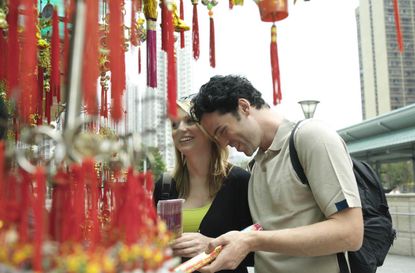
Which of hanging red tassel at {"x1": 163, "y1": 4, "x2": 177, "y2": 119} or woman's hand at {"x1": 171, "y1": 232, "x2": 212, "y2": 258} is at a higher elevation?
hanging red tassel at {"x1": 163, "y1": 4, "x2": 177, "y2": 119}

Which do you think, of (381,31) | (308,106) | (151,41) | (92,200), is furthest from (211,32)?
(308,106)

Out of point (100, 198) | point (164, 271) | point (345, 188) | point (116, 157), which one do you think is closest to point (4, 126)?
point (100, 198)

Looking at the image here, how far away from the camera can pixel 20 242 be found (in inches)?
29.0

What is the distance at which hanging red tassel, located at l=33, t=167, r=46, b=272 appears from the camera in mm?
714

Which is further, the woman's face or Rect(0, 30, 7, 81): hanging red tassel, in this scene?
the woman's face

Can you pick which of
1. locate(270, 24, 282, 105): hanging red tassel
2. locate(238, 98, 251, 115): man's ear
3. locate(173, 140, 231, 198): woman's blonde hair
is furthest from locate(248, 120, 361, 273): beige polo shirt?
locate(270, 24, 282, 105): hanging red tassel

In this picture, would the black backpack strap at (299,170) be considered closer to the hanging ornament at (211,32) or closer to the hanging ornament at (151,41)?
the hanging ornament at (211,32)

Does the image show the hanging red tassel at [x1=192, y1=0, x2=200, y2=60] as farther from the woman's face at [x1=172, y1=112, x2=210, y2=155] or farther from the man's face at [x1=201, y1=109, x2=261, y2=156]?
the woman's face at [x1=172, y1=112, x2=210, y2=155]

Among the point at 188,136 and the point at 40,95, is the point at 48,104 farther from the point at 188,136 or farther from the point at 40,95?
the point at 188,136

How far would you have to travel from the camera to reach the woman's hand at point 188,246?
5.16 ft

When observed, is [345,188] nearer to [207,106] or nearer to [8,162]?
[207,106]

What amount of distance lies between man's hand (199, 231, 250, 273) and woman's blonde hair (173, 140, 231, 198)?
0.60 meters

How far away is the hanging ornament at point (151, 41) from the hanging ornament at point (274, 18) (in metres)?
0.27

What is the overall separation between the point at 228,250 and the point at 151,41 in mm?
676
